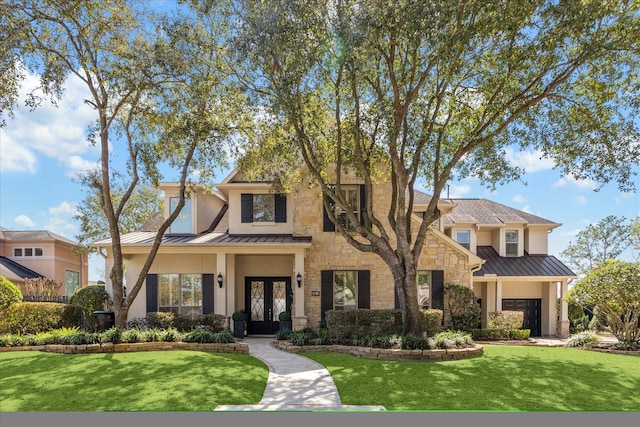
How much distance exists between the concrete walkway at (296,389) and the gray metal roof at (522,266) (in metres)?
11.6

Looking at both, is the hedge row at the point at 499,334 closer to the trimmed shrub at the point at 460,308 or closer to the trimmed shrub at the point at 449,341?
the trimmed shrub at the point at 460,308

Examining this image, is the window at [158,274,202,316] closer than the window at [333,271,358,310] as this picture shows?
No

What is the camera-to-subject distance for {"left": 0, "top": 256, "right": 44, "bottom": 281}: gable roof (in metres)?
21.8

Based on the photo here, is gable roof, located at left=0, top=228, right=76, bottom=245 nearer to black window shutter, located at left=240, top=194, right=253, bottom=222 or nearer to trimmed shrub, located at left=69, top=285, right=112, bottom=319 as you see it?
trimmed shrub, located at left=69, top=285, right=112, bottom=319

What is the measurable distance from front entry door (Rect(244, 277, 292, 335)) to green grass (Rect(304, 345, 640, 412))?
583cm

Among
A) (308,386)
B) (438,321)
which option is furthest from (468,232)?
(308,386)

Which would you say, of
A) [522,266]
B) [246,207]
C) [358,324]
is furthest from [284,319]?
[522,266]

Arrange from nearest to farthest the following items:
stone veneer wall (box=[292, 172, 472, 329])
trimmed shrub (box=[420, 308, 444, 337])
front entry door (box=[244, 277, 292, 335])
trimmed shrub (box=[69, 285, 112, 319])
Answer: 1. trimmed shrub (box=[420, 308, 444, 337])
2. trimmed shrub (box=[69, 285, 112, 319])
3. stone veneer wall (box=[292, 172, 472, 329])
4. front entry door (box=[244, 277, 292, 335])

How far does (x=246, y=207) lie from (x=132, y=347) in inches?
281

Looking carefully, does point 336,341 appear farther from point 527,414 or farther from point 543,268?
point 543,268

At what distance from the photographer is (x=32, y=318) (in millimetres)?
13336

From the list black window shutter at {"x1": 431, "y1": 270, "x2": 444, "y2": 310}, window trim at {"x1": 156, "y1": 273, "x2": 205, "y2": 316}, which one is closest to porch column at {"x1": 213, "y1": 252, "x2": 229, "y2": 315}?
window trim at {"x1": 156, "y1": 273, "x2": 205, "y2": 316}

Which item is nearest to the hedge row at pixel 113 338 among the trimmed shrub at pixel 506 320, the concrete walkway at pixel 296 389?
the concrete walkway at pixel 296 389

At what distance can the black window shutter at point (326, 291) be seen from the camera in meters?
15.6
